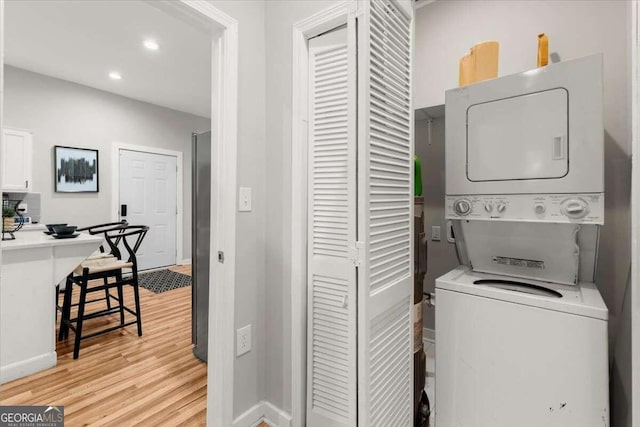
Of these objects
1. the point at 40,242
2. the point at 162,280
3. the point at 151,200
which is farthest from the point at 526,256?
the point at 151,200

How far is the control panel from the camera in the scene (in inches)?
49.1

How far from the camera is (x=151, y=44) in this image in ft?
10.3

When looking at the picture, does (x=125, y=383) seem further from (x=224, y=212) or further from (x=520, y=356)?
(x=520, y=356)

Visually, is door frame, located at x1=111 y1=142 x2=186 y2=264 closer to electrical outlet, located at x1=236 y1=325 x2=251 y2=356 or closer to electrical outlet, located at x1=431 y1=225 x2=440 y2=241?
electrical outlet, located at x1=236 y1=325 x2=251 y2=356

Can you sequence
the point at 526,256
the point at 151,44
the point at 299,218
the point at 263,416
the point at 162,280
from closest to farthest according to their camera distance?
the point at 526,256, the point at 299,218, the point at 263,416, the point at 151,44, the point at 162,280

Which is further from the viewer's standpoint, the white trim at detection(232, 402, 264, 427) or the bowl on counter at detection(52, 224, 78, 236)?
the bowl on counter at detection(52, 224, 78, 236)

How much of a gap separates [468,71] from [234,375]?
6.61 ft

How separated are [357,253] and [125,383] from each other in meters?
2.05

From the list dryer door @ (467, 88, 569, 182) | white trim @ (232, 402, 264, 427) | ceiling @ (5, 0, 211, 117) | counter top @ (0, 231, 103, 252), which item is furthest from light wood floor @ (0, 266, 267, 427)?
ceiling @ (5, 0, 211, 117)

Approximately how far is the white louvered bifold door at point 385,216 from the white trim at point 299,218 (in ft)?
1.70

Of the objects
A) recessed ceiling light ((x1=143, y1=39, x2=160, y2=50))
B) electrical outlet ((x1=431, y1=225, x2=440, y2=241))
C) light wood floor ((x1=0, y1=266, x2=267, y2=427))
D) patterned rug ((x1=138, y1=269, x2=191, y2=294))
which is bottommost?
light wood floor ((x1=0, y1=266, x2=267, y2=427))

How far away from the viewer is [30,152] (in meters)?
3.81

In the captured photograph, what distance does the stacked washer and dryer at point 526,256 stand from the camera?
3.83 feet

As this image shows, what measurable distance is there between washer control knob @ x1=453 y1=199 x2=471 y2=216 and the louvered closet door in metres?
0.57
